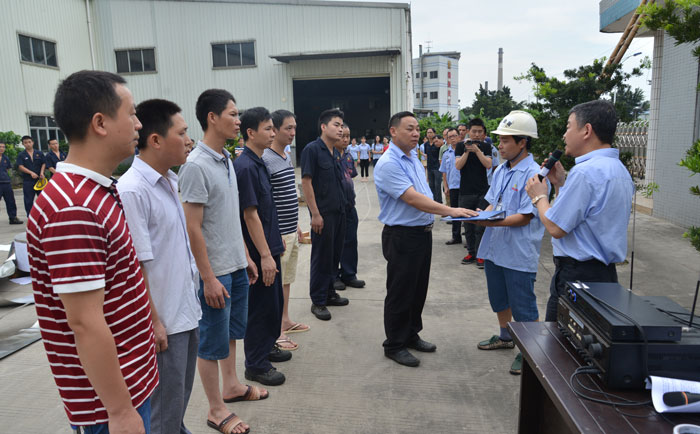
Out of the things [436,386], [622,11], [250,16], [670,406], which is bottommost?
[436,386]

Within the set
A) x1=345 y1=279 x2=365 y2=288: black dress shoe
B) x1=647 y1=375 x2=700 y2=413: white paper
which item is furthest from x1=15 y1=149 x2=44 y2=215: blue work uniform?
x1=647 y1=375 x2=700 y2=413: white paper

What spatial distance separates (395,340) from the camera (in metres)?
3.59

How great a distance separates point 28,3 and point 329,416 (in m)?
21.2

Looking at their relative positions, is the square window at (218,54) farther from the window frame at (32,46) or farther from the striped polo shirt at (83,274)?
the striped polo shirt at (83,274)

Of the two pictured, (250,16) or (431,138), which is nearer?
(431,138)

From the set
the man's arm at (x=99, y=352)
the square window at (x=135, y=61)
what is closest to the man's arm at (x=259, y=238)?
the man's arm at (x=99, y=352)

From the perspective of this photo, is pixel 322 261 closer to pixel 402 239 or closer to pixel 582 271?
pixel 402 239

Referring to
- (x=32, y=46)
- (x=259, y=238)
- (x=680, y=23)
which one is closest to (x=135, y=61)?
(x=32, y=46)

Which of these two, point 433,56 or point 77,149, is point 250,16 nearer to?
point 77,149

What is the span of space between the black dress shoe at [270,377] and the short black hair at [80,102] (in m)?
2.35

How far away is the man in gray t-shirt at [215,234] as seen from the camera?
247 cm

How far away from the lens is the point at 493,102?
51.9 metres

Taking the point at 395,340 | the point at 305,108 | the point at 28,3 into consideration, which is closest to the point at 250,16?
the point at 28,3

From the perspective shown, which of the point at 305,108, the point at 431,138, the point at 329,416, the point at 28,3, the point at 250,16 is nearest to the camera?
the point at 329,416
